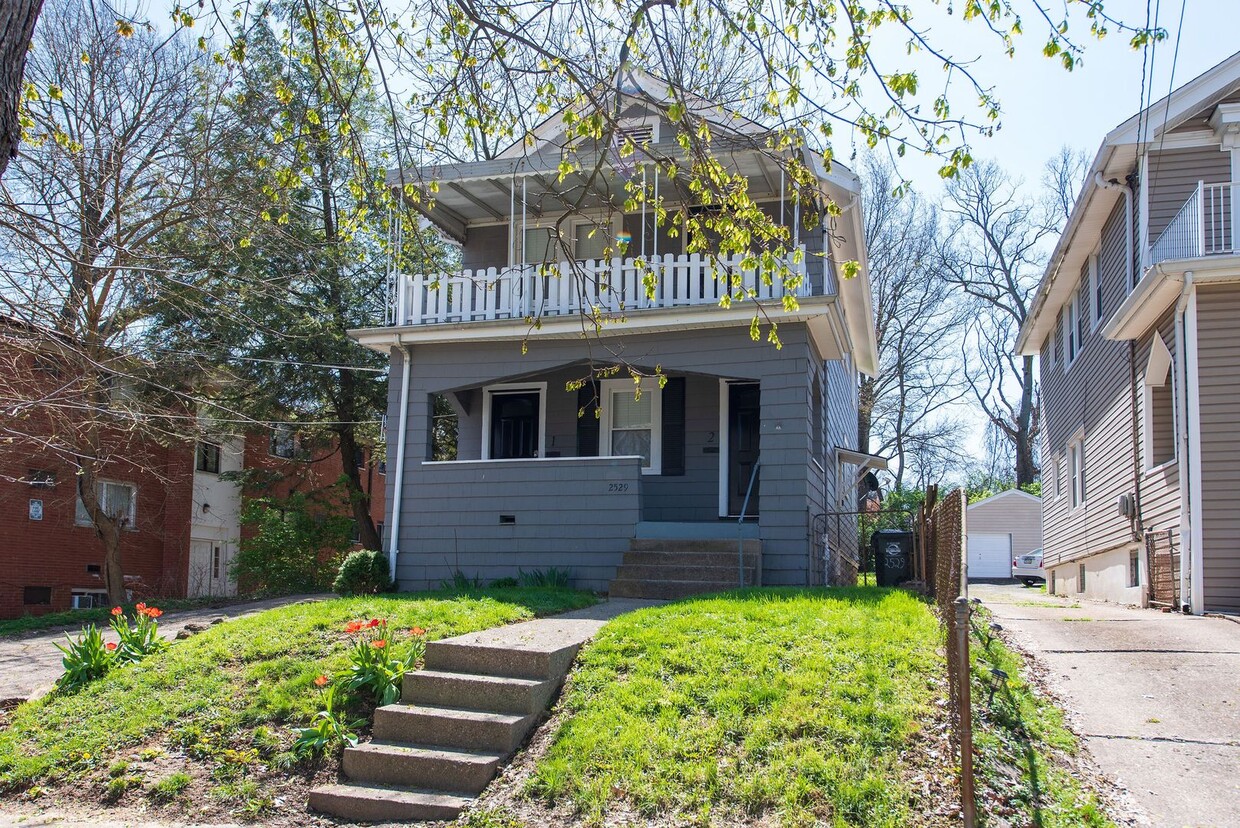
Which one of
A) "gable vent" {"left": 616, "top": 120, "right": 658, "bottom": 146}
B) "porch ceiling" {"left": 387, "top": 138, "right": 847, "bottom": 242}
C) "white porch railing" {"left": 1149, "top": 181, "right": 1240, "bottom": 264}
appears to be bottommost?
"white porch railing" {"left": 1149, "top": 181, "right": 1240, "bottom": 264}

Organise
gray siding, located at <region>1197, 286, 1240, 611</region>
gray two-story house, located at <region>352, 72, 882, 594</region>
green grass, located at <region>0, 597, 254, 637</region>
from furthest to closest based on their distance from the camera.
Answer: green grass, located at <region>0, 597, 254, 637</region> → gray two-story house, located at <region>352, 72, 882, 594</region> → gray siding, located at <region>1197, 286, 1240, 611</region>

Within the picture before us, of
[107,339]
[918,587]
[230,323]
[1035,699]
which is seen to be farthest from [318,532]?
[1035,699]

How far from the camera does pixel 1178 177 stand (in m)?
14.6

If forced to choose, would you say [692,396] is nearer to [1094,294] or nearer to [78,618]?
[1094,294]

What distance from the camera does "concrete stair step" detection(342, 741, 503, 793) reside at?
269 inches

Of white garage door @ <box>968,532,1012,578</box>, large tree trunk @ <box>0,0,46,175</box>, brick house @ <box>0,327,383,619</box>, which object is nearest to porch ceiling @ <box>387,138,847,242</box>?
brick house @ <box>0,327,383,619</box>

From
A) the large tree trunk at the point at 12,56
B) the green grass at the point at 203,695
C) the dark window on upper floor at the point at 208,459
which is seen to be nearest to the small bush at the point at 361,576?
the green grass at the point at 203,695

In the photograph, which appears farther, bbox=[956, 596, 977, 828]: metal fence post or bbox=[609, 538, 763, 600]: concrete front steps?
bbox=[609, 538, 763, 600]: concrete front steps

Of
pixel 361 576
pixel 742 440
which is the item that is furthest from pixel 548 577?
pixel 742 440

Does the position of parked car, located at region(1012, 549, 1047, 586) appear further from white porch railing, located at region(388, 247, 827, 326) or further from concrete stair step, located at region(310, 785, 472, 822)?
concrete stair step, located at region(310, 785, 472, 822)

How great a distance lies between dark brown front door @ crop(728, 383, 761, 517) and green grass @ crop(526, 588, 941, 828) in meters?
6.87

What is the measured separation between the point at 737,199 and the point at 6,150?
13.8 ft

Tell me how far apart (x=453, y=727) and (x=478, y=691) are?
16.9 inches

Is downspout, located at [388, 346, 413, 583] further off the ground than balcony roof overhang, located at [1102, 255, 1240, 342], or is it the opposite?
balcony roof overhang, located at [1102, 255, 1240, 342]
